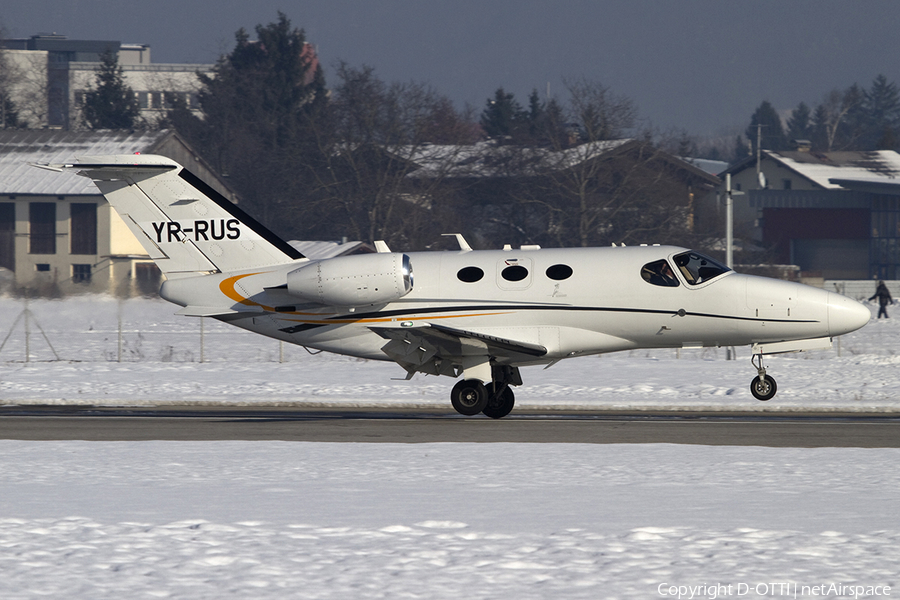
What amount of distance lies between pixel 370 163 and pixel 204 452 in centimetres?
4728

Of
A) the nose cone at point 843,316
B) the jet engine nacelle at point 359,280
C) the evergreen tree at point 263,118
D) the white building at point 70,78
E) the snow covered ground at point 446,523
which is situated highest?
the white building at point 70,78

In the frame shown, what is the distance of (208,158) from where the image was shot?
242 ft

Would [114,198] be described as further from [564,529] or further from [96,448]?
[564,529]

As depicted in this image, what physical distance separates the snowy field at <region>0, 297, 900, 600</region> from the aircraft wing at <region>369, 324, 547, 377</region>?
3145mm

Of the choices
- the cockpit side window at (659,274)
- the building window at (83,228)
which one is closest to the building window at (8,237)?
the building window at (83,228)

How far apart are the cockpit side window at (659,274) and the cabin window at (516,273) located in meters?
1.98

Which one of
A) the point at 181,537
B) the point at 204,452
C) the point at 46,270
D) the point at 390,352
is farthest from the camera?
the point at 46,270

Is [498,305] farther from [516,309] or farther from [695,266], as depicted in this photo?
[695,266]

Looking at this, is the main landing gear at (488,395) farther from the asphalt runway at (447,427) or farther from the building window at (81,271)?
the building window at (81,271)

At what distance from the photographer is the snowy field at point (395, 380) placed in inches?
829

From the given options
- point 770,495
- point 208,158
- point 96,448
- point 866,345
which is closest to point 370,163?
point 208,158

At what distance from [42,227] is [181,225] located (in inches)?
1687

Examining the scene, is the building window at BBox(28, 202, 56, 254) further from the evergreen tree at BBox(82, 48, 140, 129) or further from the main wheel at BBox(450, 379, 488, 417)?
the main wheel at BBox(450, 379, 488, 417)

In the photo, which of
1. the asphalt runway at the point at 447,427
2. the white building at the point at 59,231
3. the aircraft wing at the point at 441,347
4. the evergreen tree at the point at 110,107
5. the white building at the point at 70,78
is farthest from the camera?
the white building at the point at 70,78
